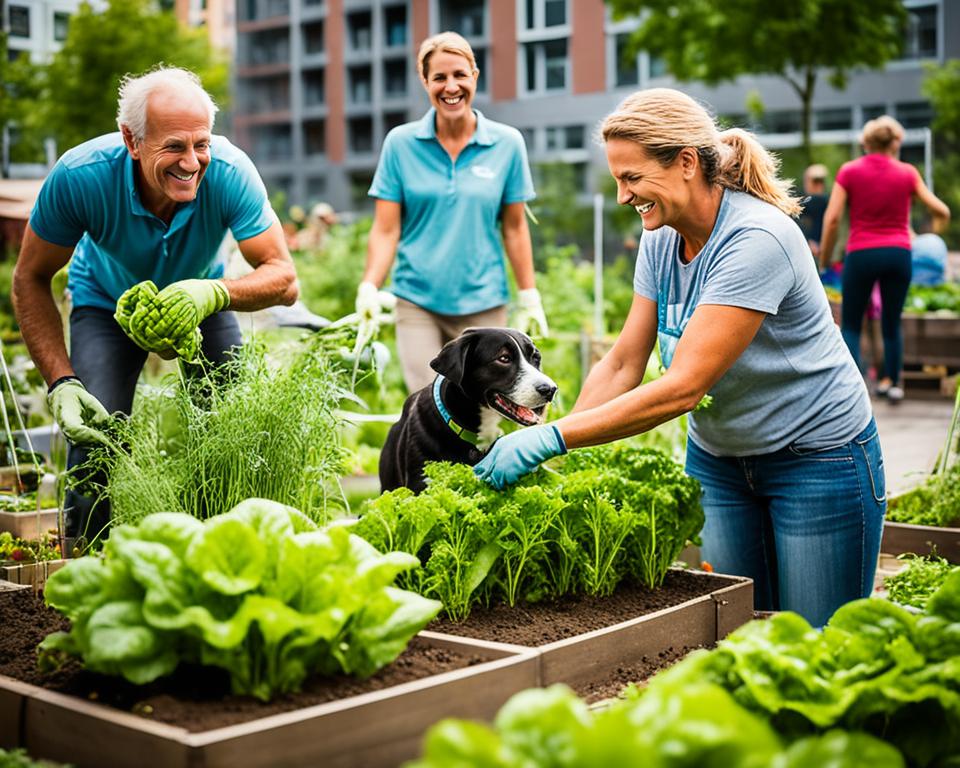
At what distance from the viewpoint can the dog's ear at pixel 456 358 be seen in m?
3.88

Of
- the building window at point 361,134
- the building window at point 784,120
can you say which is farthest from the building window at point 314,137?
the building window at point 784,120

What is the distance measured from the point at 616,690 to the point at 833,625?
0.59 meters

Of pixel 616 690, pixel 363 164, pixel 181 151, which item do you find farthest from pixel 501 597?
pixel 363 164

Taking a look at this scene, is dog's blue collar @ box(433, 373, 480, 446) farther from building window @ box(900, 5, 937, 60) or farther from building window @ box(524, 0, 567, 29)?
building window @ box(524, 0, 567, 29)

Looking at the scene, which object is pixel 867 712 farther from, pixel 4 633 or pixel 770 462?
pixel 4 633

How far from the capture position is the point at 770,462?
10.6 feet

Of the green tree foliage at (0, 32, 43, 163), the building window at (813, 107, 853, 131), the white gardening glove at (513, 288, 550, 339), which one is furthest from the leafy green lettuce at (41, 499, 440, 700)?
the building window at (813, 107, 853, 131)

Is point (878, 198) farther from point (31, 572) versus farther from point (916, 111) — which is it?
point (916, 111)

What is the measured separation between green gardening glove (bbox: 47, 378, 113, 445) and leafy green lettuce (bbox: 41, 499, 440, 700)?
1227 mm

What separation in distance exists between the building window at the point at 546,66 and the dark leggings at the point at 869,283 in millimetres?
40123

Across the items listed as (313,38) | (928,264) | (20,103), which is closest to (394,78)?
(313,38)

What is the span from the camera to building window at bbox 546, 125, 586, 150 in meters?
46.3

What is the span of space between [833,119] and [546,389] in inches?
1524

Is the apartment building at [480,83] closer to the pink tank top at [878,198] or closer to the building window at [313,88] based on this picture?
the building window at [313,88]
